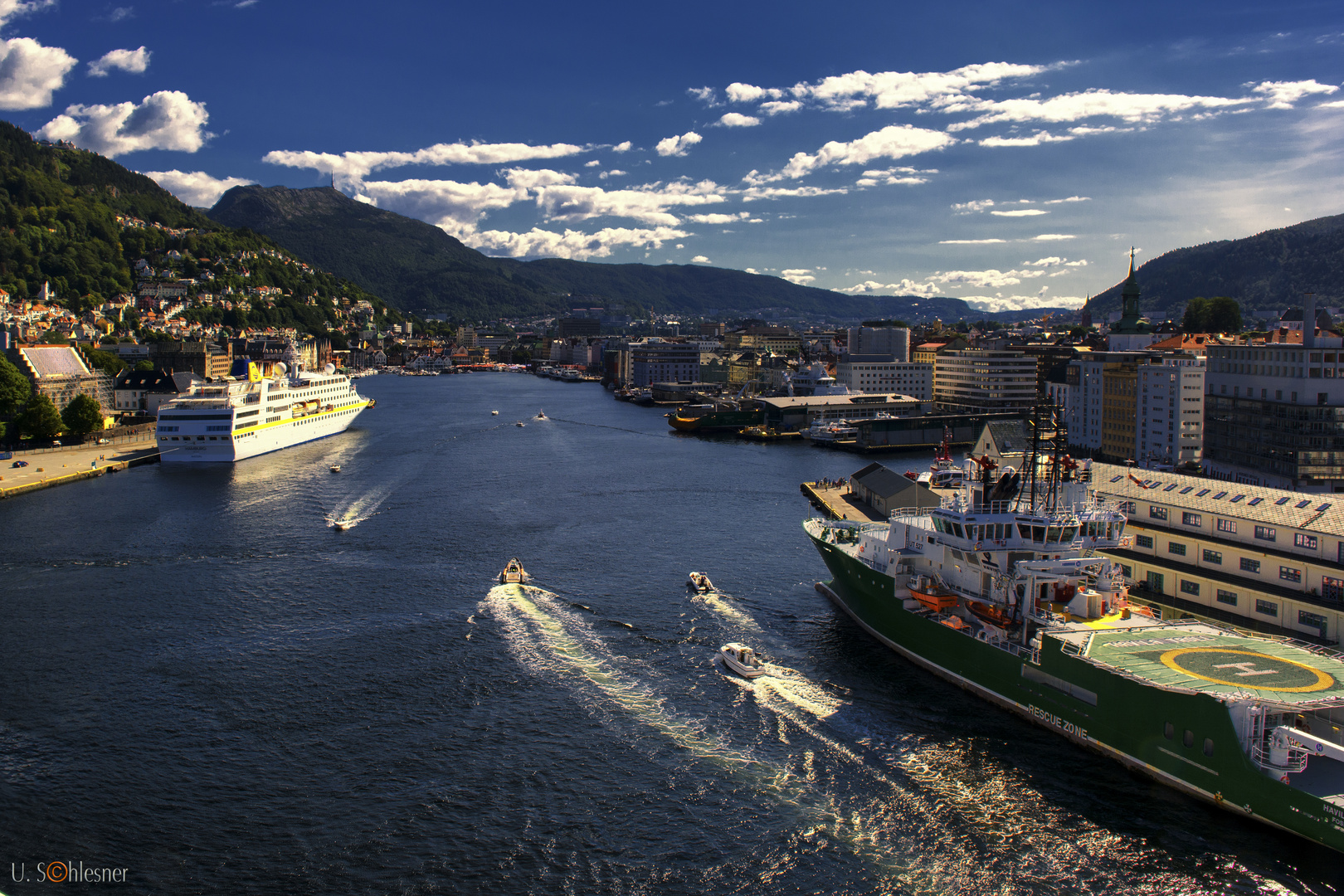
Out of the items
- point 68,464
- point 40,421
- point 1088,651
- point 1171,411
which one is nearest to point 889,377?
point 1171,411

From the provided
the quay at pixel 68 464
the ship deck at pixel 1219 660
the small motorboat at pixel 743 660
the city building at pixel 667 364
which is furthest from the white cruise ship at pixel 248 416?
the city building at pixel 667 364

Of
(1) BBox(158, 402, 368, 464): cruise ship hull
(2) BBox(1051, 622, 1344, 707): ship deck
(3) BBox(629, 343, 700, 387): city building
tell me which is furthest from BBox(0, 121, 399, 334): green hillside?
(2) BBox(1051, 622, 1344, 707): ship deck

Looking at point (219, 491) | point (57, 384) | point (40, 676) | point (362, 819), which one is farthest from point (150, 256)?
point (362, 819)

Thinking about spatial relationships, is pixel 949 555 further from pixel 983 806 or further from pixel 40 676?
pixel 40 676

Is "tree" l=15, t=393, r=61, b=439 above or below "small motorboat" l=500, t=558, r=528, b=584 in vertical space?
above

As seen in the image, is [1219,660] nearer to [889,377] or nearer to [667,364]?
[889,377]

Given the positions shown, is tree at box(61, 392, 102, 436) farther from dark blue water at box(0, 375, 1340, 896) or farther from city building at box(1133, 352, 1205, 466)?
city building at box(1133, 352, 1205, 466)
